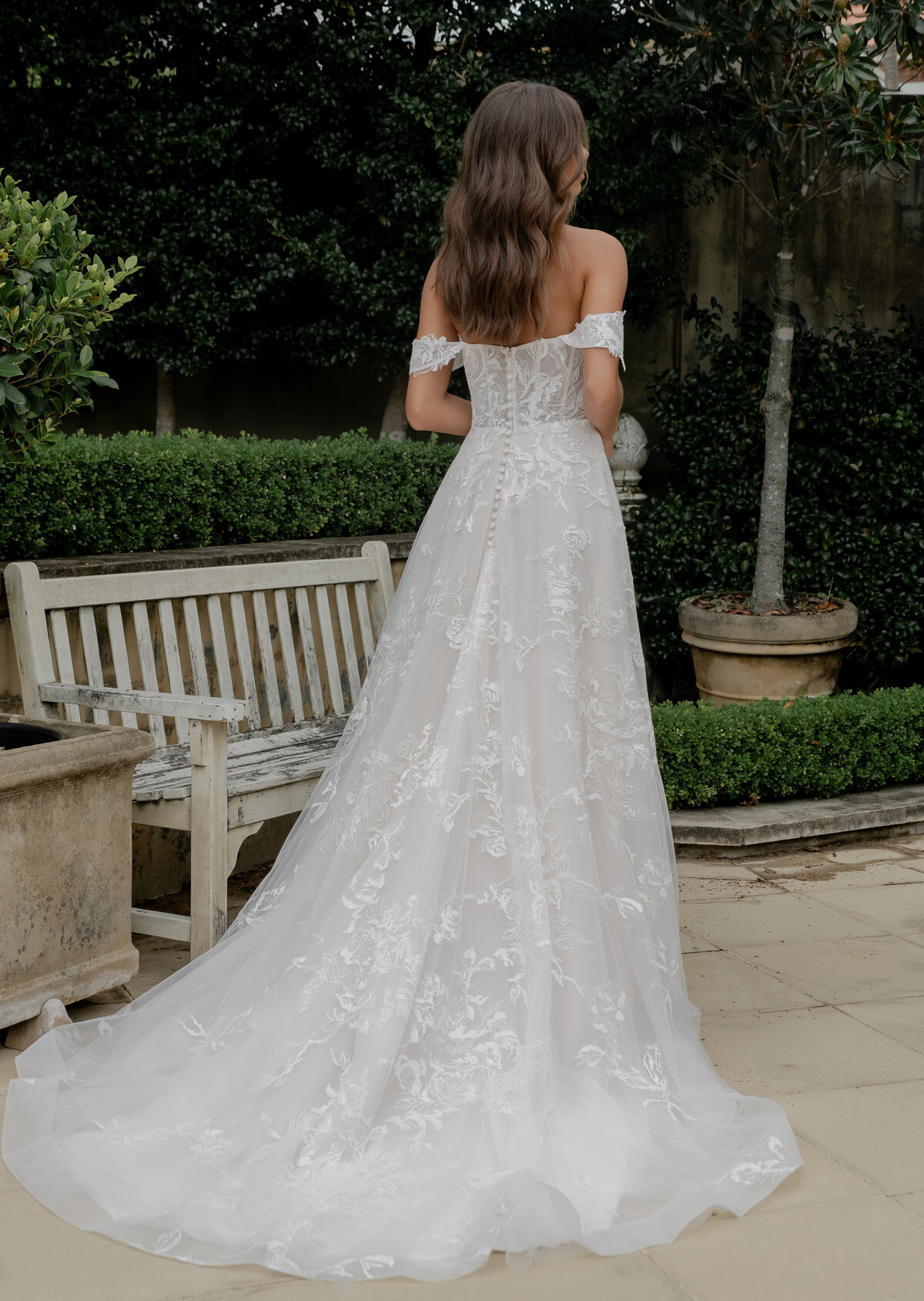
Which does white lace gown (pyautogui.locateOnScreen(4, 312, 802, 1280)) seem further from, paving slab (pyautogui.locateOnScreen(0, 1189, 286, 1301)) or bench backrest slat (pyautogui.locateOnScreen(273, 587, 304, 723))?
bench backrest slat (pyautogui.locateOnScreen(273, 587, 304, 723))

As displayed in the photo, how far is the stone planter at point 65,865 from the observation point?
2662 mm

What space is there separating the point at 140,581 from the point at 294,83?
4.18m

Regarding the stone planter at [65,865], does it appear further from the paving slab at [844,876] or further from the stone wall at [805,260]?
the stone wall at [805,260]

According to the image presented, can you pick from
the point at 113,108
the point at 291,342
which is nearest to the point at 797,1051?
the point at 291,342

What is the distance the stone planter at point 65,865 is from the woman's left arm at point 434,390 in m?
1.03

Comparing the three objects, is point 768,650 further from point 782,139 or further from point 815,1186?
point 815,1186

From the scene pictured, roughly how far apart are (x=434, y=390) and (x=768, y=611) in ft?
10.7

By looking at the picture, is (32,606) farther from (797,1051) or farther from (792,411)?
(792,411)

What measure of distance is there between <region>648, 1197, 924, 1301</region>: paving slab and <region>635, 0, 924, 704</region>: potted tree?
3.55 metres

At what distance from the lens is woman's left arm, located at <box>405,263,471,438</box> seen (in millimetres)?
2707

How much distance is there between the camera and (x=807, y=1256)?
202cm

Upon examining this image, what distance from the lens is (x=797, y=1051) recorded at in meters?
2.86

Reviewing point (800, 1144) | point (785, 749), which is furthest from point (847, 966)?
point (785, 749)

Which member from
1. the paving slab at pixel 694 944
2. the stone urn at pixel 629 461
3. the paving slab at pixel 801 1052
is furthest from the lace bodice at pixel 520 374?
the stone urn at pixel 629 461
